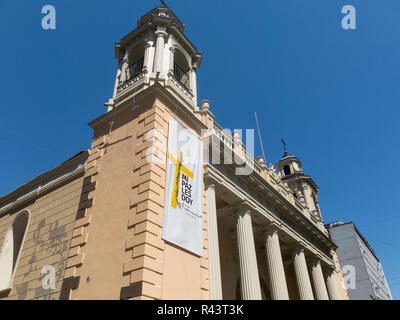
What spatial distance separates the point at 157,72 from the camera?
54.0 ft

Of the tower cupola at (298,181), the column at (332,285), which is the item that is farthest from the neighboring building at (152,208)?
the tower cupola at (298,181)

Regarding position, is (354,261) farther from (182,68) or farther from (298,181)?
(182,68)

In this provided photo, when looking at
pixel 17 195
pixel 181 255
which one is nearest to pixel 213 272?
pixel 181 255

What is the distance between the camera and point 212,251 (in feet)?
43.9

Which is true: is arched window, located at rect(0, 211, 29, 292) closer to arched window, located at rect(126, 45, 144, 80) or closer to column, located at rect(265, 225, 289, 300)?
arched window, located at rect(126, 45, 144, 80)

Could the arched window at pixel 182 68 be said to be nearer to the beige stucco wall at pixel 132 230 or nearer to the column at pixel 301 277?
the beige stucco wall at pixel 132 230

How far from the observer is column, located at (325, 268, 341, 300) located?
26556 millimetres

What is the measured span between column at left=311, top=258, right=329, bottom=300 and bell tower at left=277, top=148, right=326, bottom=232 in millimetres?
12832

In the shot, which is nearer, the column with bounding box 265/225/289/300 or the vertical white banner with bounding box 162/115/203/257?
the vertical white banner with bounding box 162/115/203/257

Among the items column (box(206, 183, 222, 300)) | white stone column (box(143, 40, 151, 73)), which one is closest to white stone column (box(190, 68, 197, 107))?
white stone column (box(143, 40, 151, 73))

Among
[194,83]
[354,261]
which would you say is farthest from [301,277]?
[354,261]
